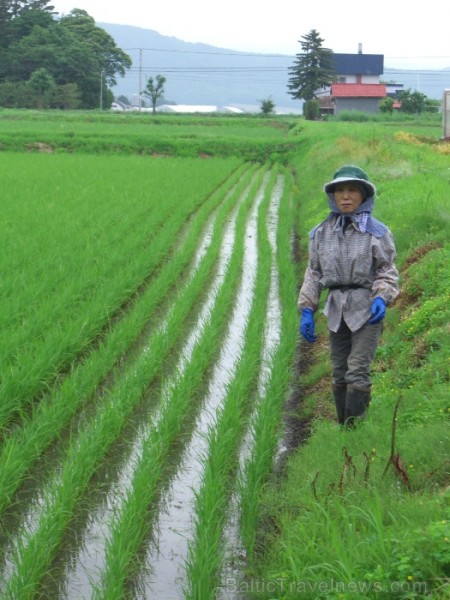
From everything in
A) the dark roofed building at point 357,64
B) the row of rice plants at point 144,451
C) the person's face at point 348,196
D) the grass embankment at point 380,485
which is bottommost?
the row of rice plants at point 144,451

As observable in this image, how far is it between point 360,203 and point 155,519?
183 centimetres

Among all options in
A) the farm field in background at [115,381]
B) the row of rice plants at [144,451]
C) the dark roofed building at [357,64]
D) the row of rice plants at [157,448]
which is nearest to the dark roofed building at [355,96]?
the dark roofed building at [357,64]

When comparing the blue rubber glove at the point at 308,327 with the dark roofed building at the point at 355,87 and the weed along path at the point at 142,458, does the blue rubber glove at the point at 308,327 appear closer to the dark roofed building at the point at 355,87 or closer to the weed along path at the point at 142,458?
the weed along path at the point at 142,458

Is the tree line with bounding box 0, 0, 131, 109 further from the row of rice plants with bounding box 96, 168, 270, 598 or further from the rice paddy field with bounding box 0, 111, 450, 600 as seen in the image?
the row of rice plants with bounding box 96, 168, 270, 598

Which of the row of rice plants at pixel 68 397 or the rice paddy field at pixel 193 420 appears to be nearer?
the rice paddy field at pixel 193 420

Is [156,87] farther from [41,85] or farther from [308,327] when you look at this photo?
[308,327]

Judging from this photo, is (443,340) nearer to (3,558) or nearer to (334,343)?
(334,343)

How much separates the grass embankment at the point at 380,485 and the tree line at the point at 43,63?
57333 mm

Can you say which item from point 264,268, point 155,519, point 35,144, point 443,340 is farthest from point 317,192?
point 35,144

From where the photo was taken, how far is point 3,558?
358 centimetres

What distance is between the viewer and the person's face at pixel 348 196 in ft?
14.4

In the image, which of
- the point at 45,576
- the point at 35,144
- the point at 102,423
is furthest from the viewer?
the point at 35,144

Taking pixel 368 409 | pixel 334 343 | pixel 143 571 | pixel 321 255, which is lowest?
pixel 143 571

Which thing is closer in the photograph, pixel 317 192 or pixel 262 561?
pixel 262 561
